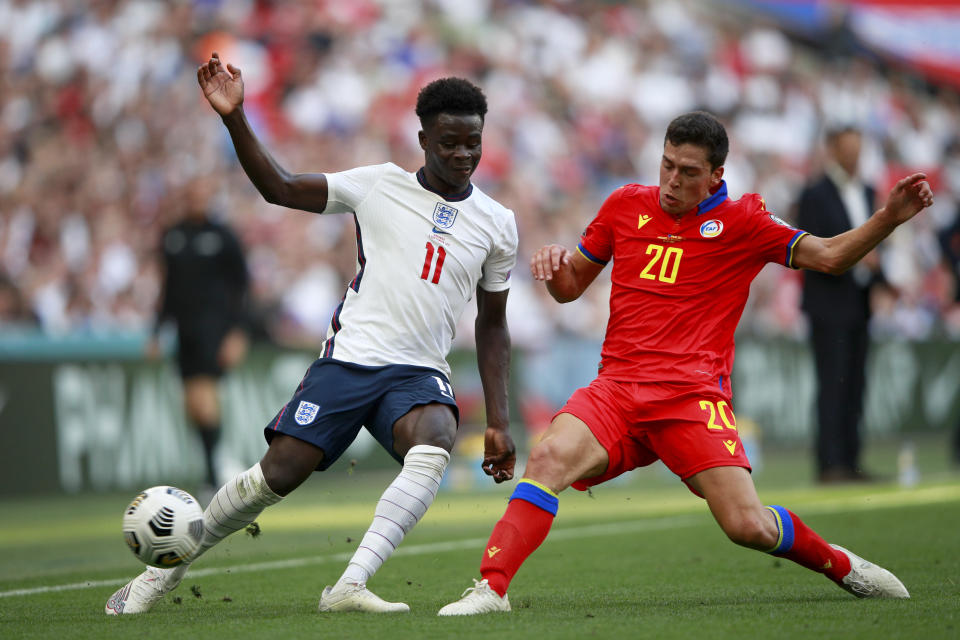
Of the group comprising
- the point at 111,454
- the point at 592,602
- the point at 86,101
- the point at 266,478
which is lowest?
the point at 111,454

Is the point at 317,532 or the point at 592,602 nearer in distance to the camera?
the point at 592,602

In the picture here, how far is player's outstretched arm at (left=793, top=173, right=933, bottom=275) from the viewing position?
5.39 m

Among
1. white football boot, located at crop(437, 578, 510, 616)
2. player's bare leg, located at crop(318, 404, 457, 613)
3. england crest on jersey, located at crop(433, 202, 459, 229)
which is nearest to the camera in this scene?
white football boot, located at crop(437, 578, 510, 616)

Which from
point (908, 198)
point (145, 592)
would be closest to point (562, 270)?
point (908, 198)

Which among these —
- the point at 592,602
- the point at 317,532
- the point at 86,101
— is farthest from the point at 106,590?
the point at 86,101

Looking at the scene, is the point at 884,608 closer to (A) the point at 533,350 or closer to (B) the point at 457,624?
(B) the point at 457,624

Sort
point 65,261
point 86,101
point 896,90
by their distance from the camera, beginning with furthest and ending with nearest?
1. point 896,90
2. point 86,101
3. point 65,261

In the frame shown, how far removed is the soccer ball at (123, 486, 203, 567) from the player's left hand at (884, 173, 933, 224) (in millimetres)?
3063

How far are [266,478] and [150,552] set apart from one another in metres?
0.55

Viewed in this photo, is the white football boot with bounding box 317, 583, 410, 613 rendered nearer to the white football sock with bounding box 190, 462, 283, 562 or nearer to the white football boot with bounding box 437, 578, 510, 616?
the white football boot with bounding box 437, 578, 510, 616

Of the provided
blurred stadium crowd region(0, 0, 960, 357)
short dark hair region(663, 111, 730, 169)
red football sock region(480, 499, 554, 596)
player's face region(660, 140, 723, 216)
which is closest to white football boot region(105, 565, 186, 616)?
red football sock region(480, 499, 554, 596)

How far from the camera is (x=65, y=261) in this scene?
50.5 ft

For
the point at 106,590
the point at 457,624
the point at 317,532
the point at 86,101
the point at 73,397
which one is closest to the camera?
the point at 457,624

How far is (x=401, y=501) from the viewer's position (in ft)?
17.9
